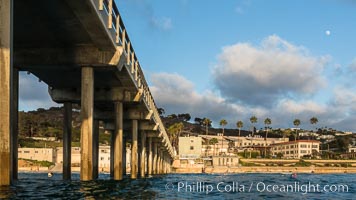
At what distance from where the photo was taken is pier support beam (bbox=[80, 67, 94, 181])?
98.7 feet

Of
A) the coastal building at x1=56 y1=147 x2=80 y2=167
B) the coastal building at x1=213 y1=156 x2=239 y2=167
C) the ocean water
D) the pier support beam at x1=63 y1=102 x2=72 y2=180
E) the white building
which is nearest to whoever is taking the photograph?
the ocean water

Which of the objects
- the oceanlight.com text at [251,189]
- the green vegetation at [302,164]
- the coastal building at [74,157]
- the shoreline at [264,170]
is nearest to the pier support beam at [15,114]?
the oceanlight.com text at [251,189]

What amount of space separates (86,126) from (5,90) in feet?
50.8

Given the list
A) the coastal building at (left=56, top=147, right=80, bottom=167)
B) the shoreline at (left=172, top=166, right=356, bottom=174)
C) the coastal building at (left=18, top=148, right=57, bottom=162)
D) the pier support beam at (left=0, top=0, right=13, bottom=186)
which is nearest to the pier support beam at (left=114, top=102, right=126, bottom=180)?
the pier support beam at (left=0, top=0, right=13, bottom=186)

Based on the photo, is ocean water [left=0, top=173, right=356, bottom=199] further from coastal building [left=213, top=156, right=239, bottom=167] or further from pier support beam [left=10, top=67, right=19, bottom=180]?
coastal building [left=213, top=156, right=239, bottom=167]

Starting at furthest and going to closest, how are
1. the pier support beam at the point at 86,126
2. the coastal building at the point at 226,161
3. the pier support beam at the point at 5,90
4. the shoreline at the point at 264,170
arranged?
the coastal building at the point at 226,161, the shoreline at the point at 264,170, the pier support beam at the point at 86,126, the pier support beam at the point at 5,90

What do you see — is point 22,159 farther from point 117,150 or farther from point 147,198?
point 147,198

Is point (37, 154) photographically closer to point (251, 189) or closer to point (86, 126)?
point (86, 126)

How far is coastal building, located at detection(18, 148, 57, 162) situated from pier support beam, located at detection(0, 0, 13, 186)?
137 metres

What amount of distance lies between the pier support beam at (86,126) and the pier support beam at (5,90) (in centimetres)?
1466

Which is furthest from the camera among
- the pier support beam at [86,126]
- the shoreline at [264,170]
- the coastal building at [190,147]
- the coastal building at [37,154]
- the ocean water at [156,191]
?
the coastal building at [190,147]

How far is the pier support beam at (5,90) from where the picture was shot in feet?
49.1

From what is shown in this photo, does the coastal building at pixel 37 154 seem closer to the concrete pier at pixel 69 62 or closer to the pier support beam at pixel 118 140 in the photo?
the concrete pier at pixel 69 62

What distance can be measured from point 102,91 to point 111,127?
23898mm
